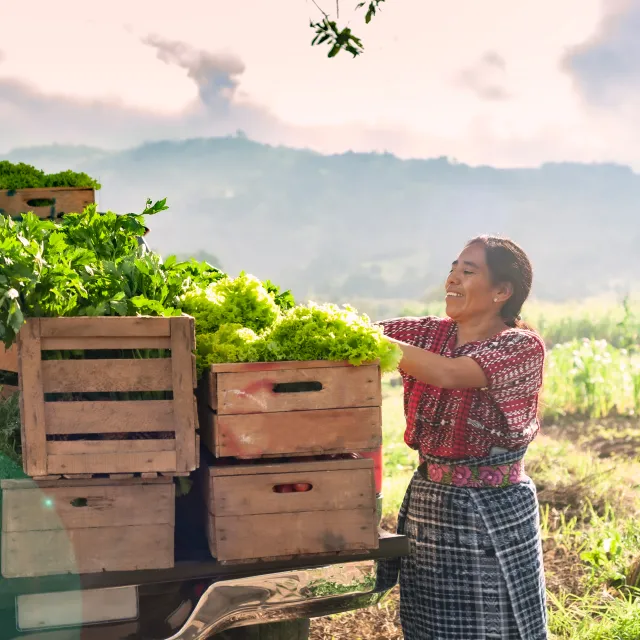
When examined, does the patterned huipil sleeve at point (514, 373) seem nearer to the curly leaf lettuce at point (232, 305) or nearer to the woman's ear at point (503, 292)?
the woman's ear at point (503, 292)

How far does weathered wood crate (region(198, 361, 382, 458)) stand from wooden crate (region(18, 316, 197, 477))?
0.36 ft

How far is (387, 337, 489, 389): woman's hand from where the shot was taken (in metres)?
3.29

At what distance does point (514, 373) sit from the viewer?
3.41 meters

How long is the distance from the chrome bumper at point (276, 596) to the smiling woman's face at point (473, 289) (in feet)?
3.89

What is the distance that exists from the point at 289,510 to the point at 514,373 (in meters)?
1.11

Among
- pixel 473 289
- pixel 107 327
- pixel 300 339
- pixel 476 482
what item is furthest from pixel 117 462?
pixel 473 289

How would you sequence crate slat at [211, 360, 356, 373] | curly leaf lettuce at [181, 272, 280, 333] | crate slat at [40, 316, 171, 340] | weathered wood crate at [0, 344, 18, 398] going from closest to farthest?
crate slat at [40, 316, 171, 340] < crate slat at [211, 360, 356, 373] < curly leaf lettuce at [181, 272, 280, 333] < weathered wood crate at [0, 344, 18, 398]

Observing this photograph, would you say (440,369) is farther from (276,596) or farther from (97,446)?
(97,446)

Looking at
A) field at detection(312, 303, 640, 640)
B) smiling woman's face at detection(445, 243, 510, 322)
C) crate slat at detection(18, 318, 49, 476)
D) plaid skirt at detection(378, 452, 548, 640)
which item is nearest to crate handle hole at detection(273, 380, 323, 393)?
crate slat at detection(18, 318, 49, 476)

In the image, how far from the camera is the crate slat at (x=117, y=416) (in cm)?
264

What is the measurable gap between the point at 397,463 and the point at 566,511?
2738mm

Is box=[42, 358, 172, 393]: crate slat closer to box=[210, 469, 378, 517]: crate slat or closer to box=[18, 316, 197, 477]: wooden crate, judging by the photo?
box=[18, 316, 197, 477]: wooden crate

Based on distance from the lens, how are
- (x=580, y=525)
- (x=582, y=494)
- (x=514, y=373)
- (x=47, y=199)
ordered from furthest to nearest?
→ (x=582, y=494) < (x=580, y=525) < (x=47, y=199) < (x=514, y=373)

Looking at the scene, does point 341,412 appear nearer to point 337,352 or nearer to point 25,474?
point 337,352
